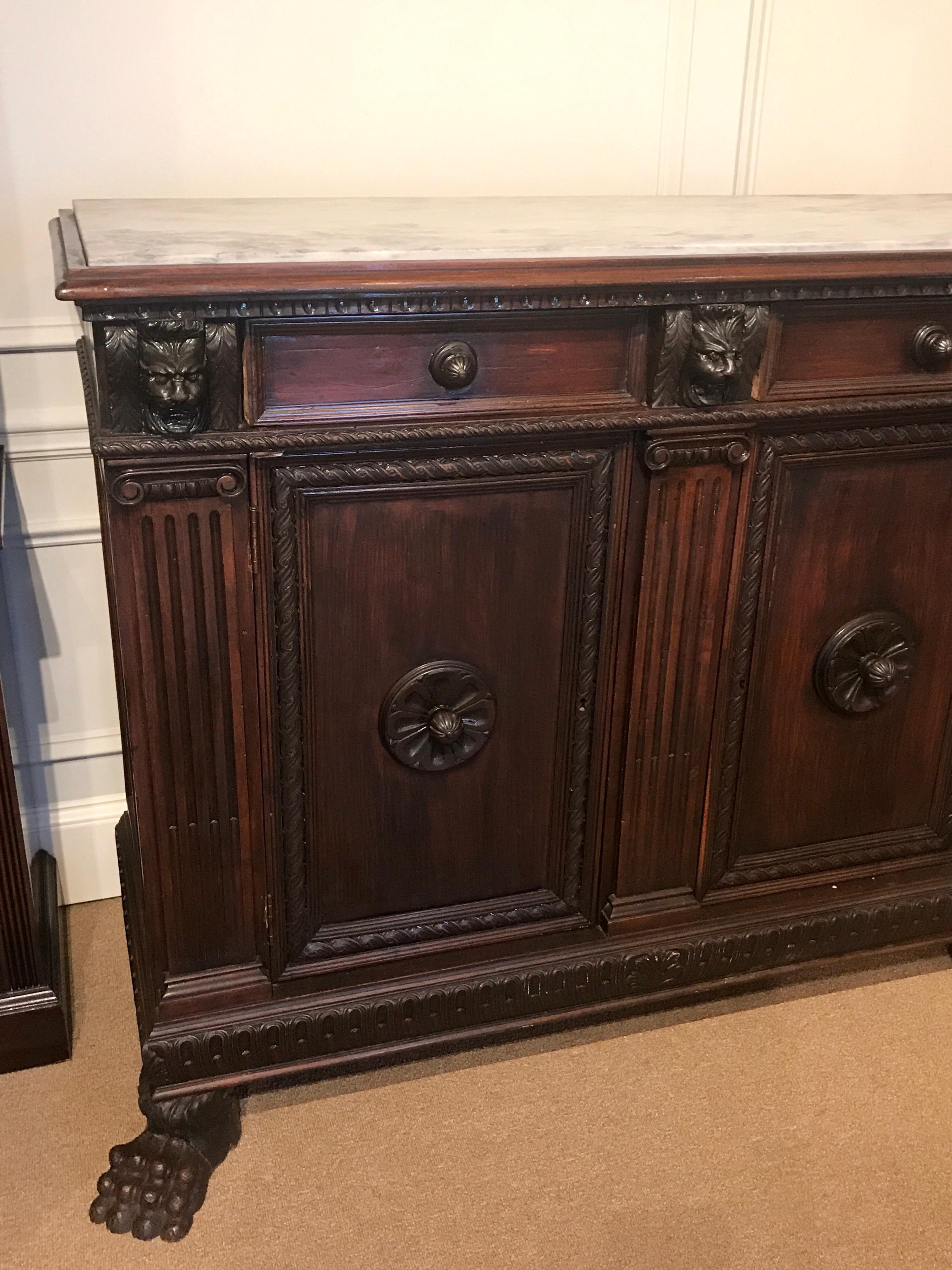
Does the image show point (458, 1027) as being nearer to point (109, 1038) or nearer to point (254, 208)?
point (109, 1038)

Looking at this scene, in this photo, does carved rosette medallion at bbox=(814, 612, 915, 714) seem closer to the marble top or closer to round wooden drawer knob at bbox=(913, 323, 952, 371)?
round wooden drawer knob at bbox=(913, 323, 952, 371)

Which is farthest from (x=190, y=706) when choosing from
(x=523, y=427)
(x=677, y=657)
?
(x=677, y=657)

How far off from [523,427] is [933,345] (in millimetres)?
457

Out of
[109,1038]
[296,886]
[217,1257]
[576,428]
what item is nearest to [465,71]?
[576,428]

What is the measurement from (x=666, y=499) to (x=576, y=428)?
0.45 ft

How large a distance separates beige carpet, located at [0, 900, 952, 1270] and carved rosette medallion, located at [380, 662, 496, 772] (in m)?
0.48

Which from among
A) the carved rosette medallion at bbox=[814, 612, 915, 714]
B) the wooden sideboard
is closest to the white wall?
the wooden sideboard

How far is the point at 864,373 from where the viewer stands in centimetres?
125

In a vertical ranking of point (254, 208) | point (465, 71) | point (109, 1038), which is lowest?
point (109, 1038)

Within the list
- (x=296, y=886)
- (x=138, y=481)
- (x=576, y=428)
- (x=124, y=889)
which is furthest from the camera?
(x=124, y=889)

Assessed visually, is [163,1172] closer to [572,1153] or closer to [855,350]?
[572,1153]

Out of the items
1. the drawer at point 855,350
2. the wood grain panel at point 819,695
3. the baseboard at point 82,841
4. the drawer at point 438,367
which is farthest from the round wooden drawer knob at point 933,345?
the baseboard at point 82,841

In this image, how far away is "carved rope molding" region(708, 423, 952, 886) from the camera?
1269 millimetres

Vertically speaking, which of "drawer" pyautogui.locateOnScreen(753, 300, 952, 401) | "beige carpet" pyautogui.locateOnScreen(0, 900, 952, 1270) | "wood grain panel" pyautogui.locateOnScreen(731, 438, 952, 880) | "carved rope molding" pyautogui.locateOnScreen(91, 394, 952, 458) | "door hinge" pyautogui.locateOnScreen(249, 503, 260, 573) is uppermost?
"drawer" pyautogui.locateOnScreen(753, 300, 952, 401)
